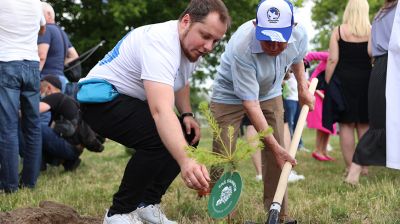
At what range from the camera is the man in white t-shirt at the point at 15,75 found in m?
4.48

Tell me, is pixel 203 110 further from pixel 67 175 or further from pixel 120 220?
pixel 67 175

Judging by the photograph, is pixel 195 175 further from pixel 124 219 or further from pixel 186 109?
pixel 186 109

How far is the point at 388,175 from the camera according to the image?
5.60 m

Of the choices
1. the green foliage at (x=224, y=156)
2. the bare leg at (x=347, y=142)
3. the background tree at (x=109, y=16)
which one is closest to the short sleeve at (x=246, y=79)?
the green foliage at (x=224, y=156)

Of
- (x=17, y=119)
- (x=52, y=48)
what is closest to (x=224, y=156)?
(x=17, y=119)

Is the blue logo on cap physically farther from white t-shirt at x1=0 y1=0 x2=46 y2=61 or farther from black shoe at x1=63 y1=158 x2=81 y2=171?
black shoe at x1=63 y1=158 x2=81 y2=171

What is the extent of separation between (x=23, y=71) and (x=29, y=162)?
0.84 m

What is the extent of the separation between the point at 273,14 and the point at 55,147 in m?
3.66

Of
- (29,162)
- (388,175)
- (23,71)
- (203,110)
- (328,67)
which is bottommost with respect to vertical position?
(388,175)

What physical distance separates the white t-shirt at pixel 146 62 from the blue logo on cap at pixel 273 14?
1.61 ft

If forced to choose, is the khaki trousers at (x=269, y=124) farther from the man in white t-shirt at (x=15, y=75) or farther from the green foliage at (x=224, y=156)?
the man in white t-shirt at (x=15, y=75)

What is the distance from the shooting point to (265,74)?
11.1 ft

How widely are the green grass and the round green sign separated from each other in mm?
912

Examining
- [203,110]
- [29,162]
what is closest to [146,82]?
[203,110]
